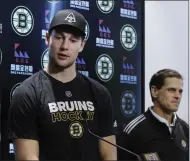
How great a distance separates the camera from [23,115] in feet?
5.09

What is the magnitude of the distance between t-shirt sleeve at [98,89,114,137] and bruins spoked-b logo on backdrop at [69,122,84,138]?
0.29 feet

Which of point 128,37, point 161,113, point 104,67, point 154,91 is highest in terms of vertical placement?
point 128,37

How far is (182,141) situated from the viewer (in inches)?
77.1

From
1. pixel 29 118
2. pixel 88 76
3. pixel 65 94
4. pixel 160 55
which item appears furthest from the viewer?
pixel 160 55

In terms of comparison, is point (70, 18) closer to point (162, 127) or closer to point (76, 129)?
point (76, 129)

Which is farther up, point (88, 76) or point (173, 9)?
point (173, 9)

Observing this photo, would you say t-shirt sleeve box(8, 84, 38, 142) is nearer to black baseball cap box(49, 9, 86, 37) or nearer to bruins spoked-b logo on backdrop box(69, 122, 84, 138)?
bruins spoked-b logo on backdrop box(69, 122, 84, 138)

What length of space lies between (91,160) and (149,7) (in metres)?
0.84

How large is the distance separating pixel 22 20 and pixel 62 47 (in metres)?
0.21

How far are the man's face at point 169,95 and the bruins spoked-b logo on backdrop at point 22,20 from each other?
678 mm

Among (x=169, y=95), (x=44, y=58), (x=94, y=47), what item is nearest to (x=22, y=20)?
(x=44, y=58)

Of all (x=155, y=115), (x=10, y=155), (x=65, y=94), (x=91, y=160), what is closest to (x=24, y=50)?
(x=65, y=94)

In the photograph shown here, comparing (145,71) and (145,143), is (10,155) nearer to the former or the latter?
(145,143)

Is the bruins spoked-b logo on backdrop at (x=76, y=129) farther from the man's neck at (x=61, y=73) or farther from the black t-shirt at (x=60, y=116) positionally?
the man's neck at (x=61, y=73)
